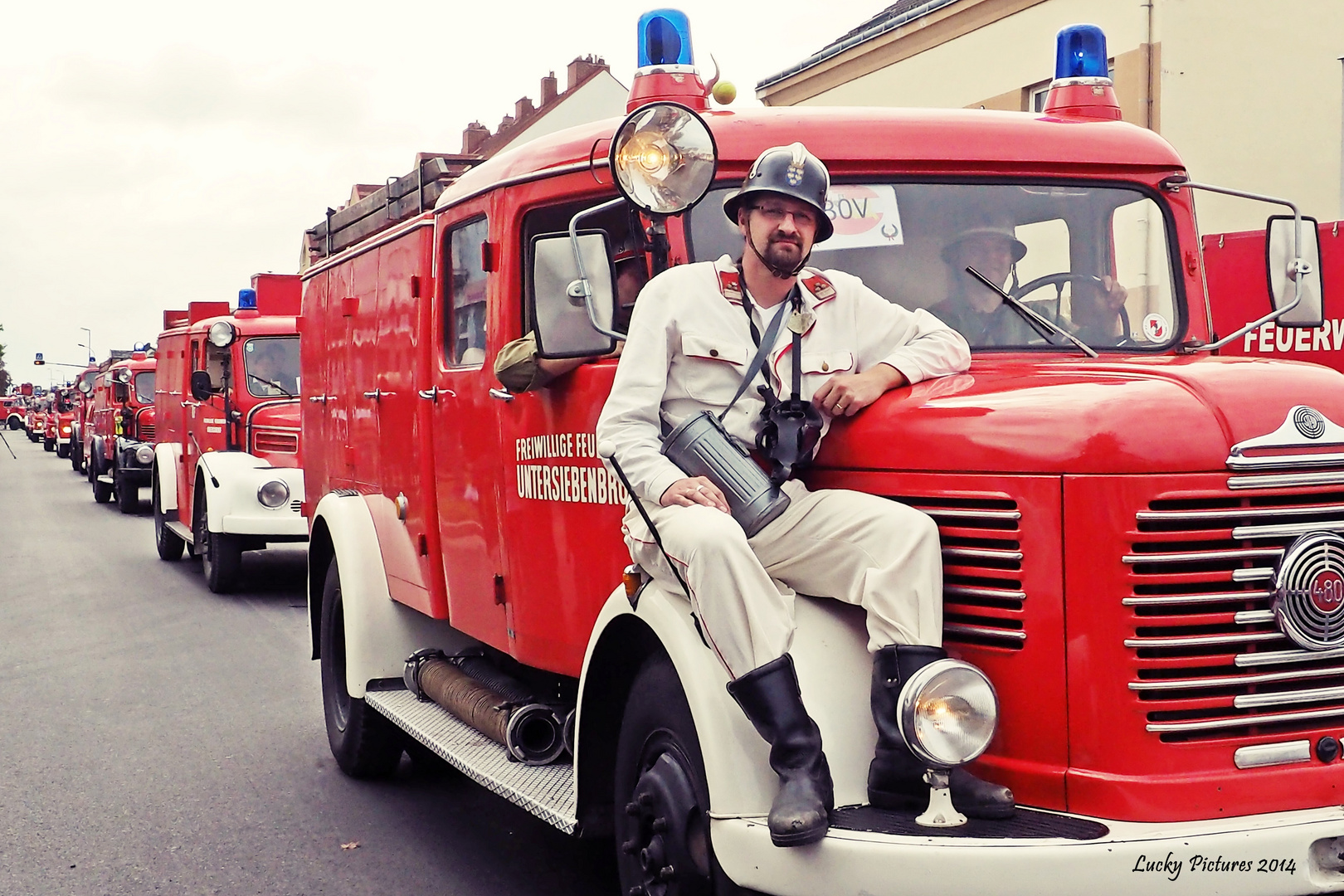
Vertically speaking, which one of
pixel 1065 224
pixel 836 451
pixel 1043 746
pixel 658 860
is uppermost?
pixel 1065 224

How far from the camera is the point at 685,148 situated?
12.5 ft

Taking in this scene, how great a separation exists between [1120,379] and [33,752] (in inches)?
225

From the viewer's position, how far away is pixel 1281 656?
10.2ft

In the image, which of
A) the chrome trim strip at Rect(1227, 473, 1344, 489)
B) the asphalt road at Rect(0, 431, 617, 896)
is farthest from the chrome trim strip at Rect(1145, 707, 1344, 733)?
the asphalt road at Rect(0, 431, 617, 896)

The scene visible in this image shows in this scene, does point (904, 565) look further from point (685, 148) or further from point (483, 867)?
point (483, 867)

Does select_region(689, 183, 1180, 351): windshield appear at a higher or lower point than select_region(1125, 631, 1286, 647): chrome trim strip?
higher

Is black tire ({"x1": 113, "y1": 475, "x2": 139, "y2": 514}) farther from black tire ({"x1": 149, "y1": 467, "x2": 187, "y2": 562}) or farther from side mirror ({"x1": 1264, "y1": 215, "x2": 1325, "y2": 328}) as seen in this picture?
side mirror ({"x1": 1264, "y1": 215, "x2": 1325, "y2": 328})

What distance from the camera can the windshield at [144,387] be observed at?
78.9 ft

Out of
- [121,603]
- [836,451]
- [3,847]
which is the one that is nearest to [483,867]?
[3,847]

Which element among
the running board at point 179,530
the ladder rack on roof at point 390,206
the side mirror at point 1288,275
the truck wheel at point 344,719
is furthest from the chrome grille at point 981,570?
the running board at point 179,530

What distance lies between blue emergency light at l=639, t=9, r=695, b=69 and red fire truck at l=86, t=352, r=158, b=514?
19108 mm

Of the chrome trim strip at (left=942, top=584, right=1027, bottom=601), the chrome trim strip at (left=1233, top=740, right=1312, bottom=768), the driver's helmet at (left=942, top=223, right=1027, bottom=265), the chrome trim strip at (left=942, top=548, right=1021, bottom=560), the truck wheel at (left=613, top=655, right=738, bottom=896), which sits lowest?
the truck wheel at (left=613, top=655, right=738, bottom=896)

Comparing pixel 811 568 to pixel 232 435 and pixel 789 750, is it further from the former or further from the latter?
pixel 232 435

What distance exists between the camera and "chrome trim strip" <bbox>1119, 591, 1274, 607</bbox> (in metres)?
3.04
